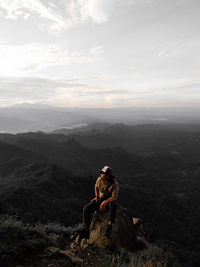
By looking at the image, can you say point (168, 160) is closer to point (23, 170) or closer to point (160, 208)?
point (160, 208)

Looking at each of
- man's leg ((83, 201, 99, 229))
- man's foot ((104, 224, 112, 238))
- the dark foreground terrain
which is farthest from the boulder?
the dark foreground terrain

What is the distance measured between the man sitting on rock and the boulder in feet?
0.51

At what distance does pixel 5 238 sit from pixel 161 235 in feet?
75.8

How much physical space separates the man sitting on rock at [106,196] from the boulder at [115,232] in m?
0.15

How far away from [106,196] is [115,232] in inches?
43.7

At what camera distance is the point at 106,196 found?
566 centimetres

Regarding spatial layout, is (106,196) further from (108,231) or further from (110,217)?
(108,231)

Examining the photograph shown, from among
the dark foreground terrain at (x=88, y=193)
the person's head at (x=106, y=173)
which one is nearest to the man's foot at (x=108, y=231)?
the person's head at (x=106, y=173)

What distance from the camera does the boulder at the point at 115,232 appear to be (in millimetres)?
5404

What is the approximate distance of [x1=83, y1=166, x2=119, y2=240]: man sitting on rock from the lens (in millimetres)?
5504

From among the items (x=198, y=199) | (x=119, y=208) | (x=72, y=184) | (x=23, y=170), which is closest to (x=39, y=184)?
(x=72, y=184)

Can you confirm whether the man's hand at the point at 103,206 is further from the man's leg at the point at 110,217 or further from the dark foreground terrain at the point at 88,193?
the dark foreground terrain at the point at 88,193

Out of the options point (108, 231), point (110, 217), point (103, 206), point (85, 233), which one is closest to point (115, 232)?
point (108, 231)

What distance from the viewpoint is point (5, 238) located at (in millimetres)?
4488
